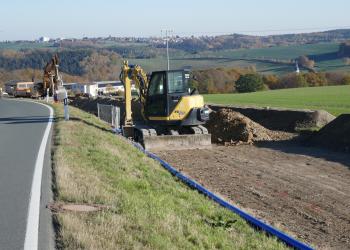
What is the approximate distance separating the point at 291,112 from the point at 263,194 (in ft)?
61.0

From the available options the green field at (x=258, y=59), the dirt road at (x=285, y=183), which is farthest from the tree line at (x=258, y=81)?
the dirt road at (x=285, y=183)

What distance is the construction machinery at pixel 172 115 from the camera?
21417 millimetres

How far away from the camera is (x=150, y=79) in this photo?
2264 cm

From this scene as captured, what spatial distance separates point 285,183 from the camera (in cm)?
1529

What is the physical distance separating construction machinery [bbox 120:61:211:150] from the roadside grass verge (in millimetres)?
7372

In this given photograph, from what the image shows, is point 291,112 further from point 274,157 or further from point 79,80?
point 79,80

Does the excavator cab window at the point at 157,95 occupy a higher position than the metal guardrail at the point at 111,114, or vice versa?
the excavator cab window at the point at 157,95

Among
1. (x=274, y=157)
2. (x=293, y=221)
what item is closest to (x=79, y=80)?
(x=274, y=157)

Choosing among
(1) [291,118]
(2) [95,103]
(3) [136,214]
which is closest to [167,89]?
(1) [291,118]

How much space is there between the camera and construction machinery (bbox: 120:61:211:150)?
70.3 ft

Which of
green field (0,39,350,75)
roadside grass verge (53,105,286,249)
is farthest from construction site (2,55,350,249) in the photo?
green field (0,39,350,75)

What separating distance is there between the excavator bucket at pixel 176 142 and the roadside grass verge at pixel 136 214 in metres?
7.04

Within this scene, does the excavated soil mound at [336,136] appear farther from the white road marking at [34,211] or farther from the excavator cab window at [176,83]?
the white road marking at [34,211]

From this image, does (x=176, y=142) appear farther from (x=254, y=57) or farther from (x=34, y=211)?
(x=254, y=57)
